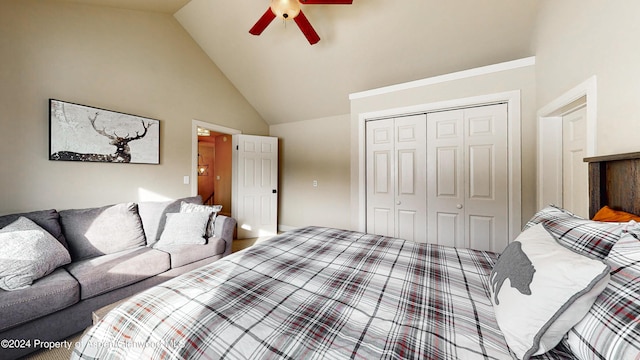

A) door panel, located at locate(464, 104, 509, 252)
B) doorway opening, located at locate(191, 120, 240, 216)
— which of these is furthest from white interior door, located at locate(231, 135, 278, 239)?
door panel, located at locate(464, 104, 509, 252)

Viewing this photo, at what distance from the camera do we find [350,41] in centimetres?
259

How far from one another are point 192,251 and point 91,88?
1.99m

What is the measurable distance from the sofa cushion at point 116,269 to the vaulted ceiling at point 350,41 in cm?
256

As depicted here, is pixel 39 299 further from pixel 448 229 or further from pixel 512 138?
pixel 512 138

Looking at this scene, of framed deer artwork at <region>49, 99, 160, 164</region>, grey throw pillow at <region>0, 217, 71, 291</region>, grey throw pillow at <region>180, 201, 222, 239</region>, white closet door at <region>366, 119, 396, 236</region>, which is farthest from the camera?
white closet door at <region>366, 119, 396, 236</region>

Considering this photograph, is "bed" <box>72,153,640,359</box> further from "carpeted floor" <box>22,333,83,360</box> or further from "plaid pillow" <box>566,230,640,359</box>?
"carpeted floor" <box>22,333,83,360</box>

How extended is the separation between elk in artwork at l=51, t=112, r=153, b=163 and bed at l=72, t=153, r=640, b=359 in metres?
2.12

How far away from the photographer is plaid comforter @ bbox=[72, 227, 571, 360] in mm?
648

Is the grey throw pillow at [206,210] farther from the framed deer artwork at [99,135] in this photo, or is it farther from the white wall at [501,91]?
the white wall at [501,91]

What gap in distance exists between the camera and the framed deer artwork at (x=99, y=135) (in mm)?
1982

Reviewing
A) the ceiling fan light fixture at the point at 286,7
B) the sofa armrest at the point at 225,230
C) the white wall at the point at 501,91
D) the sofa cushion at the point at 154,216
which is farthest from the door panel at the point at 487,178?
→ the sofa cushion at the point at 154,216

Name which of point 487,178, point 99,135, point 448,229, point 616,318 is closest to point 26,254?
point 99,135

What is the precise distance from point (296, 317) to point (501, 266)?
2.83 ft

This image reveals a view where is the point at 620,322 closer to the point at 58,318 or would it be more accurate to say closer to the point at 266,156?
the point at 58,318
